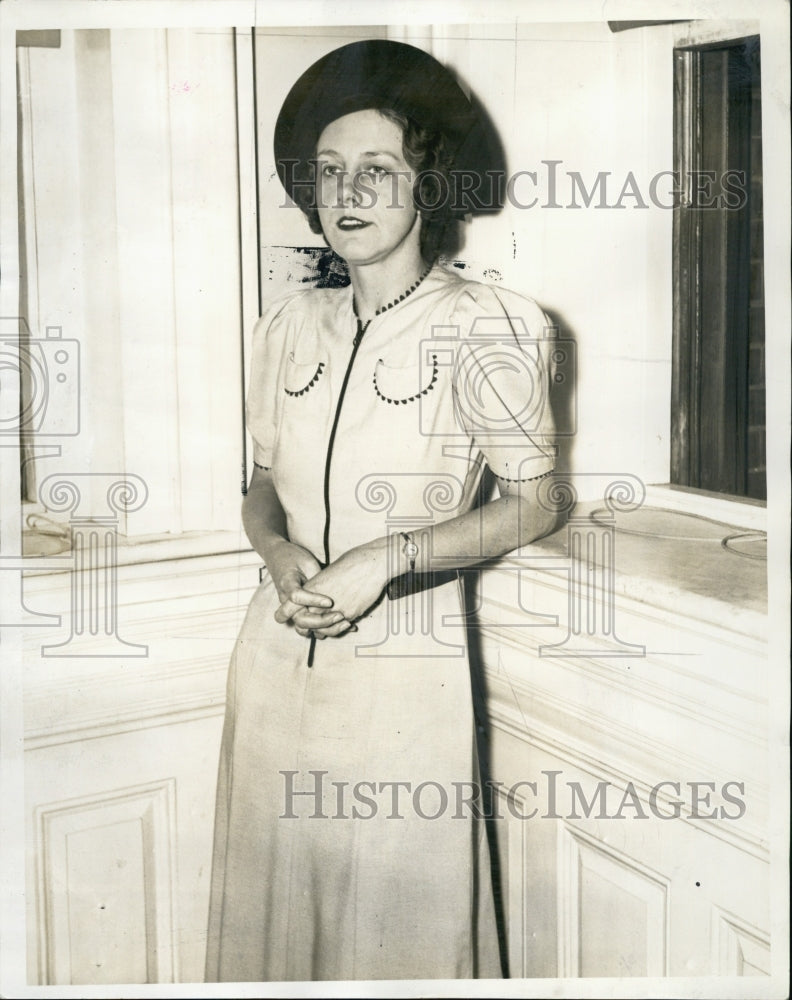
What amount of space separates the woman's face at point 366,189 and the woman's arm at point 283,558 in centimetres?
29

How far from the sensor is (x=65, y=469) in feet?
3.83

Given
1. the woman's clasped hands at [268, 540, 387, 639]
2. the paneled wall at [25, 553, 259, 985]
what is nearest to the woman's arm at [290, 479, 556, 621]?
the woman's clasped hands at [268, 540, 387, 639]

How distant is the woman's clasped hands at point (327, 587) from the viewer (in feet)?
3.75

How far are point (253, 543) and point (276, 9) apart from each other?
613 millimetres

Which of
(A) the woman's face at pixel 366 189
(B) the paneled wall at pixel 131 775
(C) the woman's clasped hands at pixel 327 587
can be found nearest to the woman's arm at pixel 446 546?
(C) the woman's clasped hands at pixel 327 587

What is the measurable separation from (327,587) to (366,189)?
1.48ft

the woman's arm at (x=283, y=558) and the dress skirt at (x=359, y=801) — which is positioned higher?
the woman's arm at (x=283, y=558)

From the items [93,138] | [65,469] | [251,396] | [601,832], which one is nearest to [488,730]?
[601,832]

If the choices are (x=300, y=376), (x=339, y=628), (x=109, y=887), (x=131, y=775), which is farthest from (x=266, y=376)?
(x=109, y=887)

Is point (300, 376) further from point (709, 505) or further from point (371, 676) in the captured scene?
point (709, 505)

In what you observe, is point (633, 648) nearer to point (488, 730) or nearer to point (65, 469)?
point (488, 730)

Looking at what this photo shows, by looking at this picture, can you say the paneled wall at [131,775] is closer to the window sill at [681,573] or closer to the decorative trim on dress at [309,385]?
the decorative trim on dress at [309,385]

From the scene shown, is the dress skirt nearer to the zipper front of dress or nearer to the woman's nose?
the zipper front of dress

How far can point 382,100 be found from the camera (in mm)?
1113
